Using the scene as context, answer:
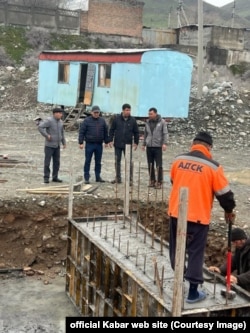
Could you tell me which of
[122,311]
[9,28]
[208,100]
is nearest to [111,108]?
[208,100]

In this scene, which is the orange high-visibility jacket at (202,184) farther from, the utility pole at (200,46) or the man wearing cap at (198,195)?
the utility pole at (200,46)

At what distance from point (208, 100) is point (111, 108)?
4964mm

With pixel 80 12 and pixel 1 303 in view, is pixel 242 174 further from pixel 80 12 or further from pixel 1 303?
pixel 80 12

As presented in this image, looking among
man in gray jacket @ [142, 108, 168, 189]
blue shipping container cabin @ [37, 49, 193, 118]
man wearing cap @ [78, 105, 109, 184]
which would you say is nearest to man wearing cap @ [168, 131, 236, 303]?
man in gray jacket @ [142, 108, 168, 189]

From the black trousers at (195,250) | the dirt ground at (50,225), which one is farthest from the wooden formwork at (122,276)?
the dirt ground at (50,225)

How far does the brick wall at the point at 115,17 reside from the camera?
38.0 metres

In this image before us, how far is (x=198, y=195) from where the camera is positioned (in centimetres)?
473

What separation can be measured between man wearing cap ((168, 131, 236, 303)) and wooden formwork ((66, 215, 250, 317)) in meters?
0.30

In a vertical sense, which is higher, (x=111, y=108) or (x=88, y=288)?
(x=111, y=108)

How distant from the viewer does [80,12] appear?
3747 centimetres

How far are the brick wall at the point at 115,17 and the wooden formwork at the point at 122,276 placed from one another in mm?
32278

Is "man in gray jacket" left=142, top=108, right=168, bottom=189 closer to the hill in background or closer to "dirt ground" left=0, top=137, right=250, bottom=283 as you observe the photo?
"dirt ground" left=0, top=137, right=250, bottom=283

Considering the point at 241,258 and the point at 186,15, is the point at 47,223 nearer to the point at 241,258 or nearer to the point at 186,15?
the point at 241,258

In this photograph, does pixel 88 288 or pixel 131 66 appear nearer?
pixel 88 288
